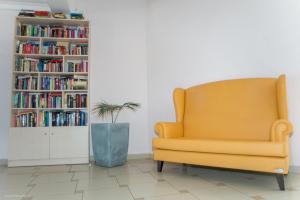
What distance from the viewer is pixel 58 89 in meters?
3.99

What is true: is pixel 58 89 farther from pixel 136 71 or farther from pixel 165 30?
pixel 165 30

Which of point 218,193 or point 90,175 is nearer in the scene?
point 218,193

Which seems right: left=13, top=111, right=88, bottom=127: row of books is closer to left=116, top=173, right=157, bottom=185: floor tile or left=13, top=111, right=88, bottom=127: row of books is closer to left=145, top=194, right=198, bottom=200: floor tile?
left=116, top=173, right=157, bottom=185: floor tile

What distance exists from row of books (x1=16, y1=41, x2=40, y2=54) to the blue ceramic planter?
5.34 feet

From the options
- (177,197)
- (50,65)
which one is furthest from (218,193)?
(50,65)

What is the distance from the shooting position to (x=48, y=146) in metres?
3.76

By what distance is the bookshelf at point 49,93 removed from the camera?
374cm

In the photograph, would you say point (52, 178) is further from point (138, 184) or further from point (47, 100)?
point (47, 100)

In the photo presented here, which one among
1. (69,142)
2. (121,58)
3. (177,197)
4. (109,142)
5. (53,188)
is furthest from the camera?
(121,58)

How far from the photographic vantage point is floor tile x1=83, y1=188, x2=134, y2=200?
6.95 ft

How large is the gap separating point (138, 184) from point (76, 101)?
2035 millimetres

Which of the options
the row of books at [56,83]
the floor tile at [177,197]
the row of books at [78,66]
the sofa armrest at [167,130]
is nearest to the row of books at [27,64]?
the row of books at [56,83]

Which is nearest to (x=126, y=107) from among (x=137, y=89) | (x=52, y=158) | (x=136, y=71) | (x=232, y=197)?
(x=137, y=89)

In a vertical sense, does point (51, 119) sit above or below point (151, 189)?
above
